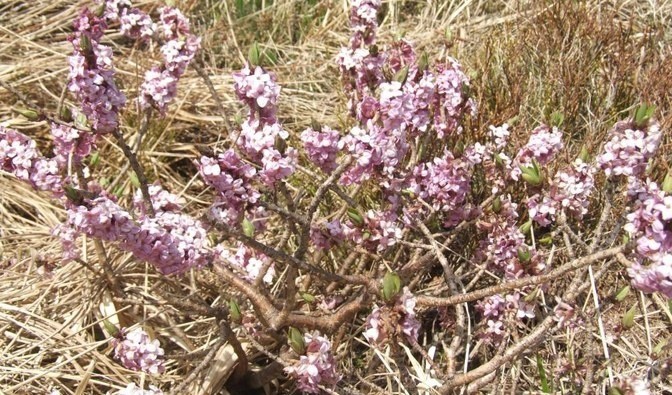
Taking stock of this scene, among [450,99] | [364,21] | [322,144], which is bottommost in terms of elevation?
[450,99]

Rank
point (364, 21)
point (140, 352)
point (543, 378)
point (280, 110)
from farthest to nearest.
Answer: point (280, 110) → point (364, 21) → point (543, 378) → point (140, 352)

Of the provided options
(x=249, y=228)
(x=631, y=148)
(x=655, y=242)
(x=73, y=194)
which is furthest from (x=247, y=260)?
(x=655, y=242)

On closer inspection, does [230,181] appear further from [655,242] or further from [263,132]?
[655,242]

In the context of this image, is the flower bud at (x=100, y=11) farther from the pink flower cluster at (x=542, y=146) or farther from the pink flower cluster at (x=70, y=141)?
the pink flower cluster at (x=542, y=146)

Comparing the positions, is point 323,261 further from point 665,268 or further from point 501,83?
point 665,268

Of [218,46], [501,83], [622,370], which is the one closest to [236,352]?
[622,370]

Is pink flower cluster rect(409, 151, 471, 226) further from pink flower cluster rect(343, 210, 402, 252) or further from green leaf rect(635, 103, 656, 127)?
green leaf rect(635, 103, 656, 127)
